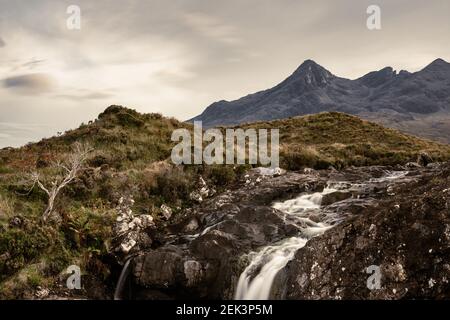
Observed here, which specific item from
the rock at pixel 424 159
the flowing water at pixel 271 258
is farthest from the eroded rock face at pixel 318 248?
the rock at pixel 424 159

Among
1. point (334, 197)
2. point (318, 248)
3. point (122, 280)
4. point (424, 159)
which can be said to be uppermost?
point (424, 159)

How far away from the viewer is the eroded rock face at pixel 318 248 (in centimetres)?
1017

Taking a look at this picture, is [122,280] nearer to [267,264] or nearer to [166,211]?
[267,264]

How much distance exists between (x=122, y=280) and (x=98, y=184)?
23.7 feet

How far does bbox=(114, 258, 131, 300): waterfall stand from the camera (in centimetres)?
1380

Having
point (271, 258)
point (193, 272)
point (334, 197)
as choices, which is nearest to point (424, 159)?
point (334, 197)

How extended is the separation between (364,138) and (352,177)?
1962 cm

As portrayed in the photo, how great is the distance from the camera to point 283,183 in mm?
22594

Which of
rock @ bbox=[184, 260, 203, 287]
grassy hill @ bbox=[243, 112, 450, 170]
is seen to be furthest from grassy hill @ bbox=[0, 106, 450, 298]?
rock @ bbox=[184, 260, 203, 287]

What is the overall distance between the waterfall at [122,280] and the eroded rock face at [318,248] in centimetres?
40

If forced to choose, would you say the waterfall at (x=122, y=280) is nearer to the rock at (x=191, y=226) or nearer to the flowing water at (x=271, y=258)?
the rock at (x=191, y=226)

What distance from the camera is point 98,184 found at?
66.0 ft

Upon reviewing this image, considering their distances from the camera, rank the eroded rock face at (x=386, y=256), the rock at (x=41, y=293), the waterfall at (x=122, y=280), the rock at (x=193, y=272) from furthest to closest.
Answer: the waterfall at (x=122, y=280), the rock at (x=193, y=272), the rock at (x=41, y=293), the eroded rock face at (x=386, y=256)
